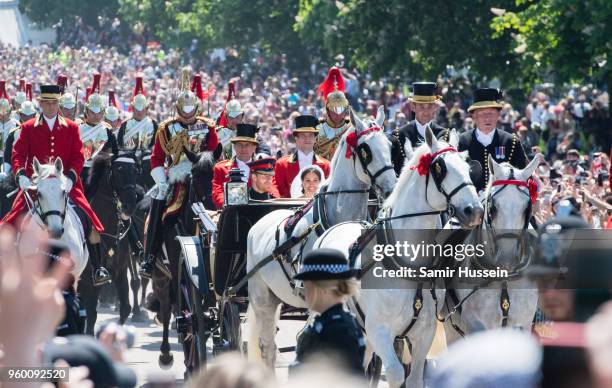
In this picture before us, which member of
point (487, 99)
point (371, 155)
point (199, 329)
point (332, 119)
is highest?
point (487, 99)

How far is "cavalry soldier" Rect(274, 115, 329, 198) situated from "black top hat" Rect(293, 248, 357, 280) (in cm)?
650

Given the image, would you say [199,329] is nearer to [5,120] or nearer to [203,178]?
[203,178]

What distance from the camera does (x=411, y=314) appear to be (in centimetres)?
1021

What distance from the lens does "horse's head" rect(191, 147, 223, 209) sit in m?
14.3

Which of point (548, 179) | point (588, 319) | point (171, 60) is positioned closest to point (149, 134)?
point (548, 179)

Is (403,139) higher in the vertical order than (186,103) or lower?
lower

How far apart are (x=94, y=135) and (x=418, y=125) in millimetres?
8776

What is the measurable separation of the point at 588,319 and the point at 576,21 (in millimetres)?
20931

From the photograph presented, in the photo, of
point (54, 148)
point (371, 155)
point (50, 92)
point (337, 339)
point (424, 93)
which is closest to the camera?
point (337, 339)

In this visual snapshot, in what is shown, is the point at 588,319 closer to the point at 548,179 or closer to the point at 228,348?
the point at 228,348

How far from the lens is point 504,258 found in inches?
416

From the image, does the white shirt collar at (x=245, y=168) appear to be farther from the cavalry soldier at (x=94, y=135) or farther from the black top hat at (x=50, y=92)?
the cavalry soldier at (x=94, y=135)

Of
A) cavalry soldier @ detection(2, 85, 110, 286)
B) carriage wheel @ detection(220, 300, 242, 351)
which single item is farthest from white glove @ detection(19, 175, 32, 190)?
carriage wheel @ detection(220, 300, 242, 351)

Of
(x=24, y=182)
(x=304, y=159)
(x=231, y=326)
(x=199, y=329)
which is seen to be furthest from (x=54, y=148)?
(x=231, y=326)
